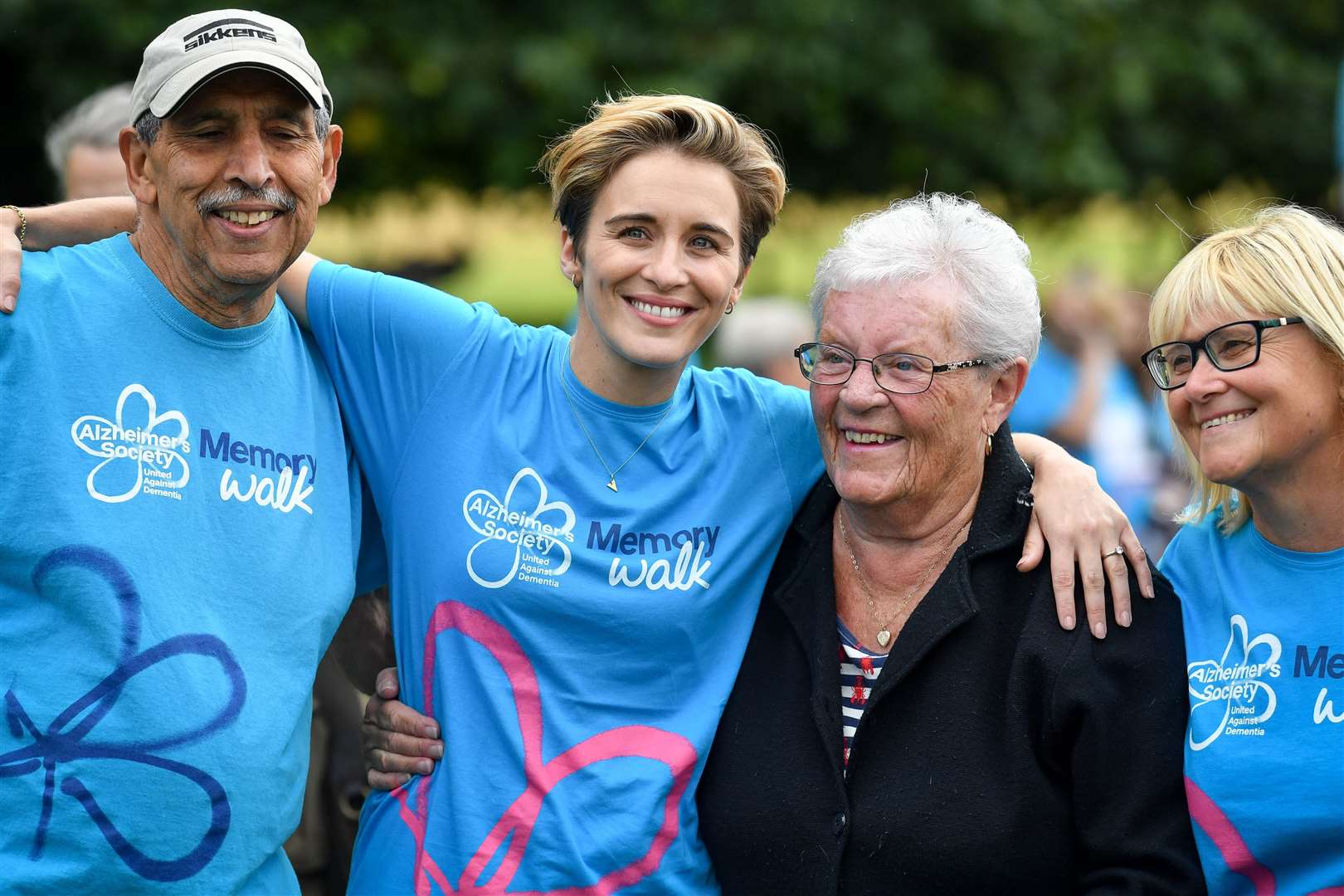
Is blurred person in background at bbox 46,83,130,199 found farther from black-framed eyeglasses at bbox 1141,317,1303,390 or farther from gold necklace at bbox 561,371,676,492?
black-framed eyeglasses at bbox 1141,317,1303,390

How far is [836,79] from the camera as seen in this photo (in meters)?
9.24

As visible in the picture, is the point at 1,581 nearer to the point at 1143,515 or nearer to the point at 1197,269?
the point at 1197,269

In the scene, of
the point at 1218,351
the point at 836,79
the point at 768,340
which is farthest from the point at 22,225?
the point at 836,79

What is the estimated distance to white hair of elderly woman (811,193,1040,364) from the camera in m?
3.25

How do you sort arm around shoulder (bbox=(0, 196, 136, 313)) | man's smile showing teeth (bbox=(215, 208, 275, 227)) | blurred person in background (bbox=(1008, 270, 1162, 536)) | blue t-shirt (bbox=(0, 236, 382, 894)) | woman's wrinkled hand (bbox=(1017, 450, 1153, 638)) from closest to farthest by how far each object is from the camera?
blue t-shirt (bbox=(0, 236, 382, 894)), arm around shoulder (bbox=(0, 196, 136, 313)), man's smile showing teeth (bbox=(215, 208, 275, 227)), woman's wrinkled hand (bbox=(1017, 450, 1153, 638)), blurred person in background (bbox=(1008, 270, 1162, 536))

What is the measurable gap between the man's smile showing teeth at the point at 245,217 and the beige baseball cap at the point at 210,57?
0.22 metres

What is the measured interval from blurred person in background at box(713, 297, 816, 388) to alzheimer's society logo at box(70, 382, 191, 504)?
4.36 metres

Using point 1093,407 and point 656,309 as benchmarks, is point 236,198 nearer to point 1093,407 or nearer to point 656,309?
point 656,309

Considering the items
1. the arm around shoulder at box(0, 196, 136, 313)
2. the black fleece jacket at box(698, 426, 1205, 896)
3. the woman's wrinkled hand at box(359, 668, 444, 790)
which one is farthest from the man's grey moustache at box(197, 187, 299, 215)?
the black fleece jacket at box(698, 426, 1205, 896)

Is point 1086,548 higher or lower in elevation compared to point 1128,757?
higher

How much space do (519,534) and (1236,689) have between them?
1513 millimetres

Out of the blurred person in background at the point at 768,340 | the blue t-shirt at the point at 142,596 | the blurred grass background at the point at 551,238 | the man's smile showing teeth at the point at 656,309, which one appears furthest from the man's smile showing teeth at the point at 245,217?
the blurred grass background at the point at 551,238

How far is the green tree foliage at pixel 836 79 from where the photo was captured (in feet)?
28.1

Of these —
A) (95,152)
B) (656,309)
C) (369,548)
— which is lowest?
(369,548)
